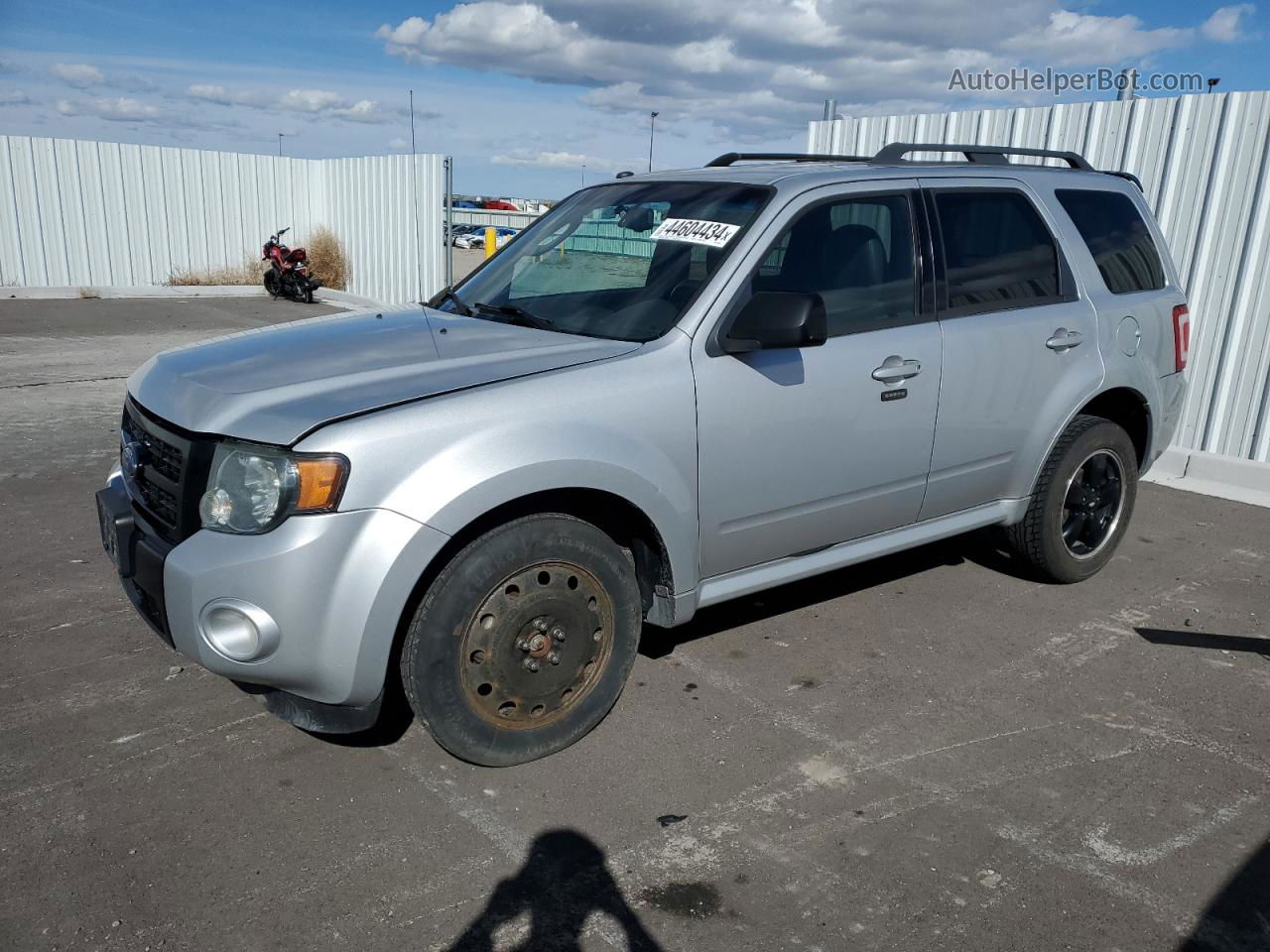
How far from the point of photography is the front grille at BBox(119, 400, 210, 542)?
297cm

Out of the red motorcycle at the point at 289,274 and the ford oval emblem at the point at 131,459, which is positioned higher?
the ford oval emblem at the point at 131,459

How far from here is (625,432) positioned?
328 cm

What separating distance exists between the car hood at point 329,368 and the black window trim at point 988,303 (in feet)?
4.95

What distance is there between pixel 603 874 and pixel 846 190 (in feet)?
8.82

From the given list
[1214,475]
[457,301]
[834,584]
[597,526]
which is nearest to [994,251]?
[834,584]

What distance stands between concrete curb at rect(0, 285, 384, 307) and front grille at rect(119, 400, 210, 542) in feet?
43.3


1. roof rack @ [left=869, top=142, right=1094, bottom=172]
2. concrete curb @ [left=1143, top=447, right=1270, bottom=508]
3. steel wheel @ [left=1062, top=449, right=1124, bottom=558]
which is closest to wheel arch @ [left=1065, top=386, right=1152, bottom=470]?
steel wheel @ [left=1062, top=449, right=1124, bottom=558]

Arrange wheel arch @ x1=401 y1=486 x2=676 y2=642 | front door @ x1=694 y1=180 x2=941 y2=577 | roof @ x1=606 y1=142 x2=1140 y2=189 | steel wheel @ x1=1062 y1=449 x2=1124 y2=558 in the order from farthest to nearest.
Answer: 1. steel wheel @ x1=1062 y1=449 x2=1124 y2=558
2. roof @ x1=606 y1=142 x2=1140 y2=189
3. front door @ x1=694 y1=180 x2=941 y2=577
4. wheel arch @ x1=401 y1=486 x2=676 y2=642

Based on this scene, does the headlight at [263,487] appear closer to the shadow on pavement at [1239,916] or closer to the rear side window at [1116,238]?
the shadow on pavement at [1239,916]

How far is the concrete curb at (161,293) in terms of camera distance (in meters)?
16.7

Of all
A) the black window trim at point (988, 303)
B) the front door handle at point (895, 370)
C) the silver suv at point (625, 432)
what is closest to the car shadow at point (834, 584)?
the silver suv at point (625, 432)

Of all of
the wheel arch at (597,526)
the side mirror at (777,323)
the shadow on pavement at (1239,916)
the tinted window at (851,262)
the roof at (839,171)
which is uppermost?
the roof at (839,171)

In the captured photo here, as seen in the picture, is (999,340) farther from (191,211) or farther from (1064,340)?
(191,211)

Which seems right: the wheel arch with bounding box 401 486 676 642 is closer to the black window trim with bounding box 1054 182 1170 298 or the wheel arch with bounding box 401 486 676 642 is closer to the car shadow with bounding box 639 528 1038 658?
the car shadow with bounding box 639 528 1038 658
